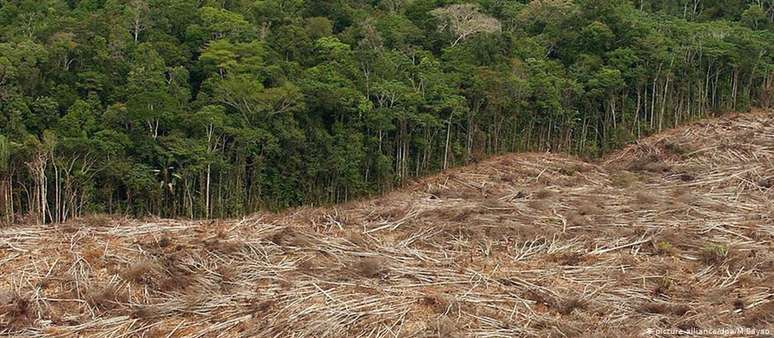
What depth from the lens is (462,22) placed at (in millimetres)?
17125

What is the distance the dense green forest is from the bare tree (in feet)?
0.16

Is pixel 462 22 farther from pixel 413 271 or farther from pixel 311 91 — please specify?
pixel 413 271

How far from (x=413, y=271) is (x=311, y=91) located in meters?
7.02

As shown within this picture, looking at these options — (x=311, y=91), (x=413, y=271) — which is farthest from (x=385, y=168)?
(x=413, y=271)

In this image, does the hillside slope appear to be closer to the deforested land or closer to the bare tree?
the deforested land

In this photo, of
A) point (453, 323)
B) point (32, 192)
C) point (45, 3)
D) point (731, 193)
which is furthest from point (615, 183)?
point (45, 3)

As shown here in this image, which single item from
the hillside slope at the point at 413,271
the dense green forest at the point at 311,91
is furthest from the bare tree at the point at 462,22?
the hillside slope at the point at 413,271

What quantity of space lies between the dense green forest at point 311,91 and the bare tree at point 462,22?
0.05m

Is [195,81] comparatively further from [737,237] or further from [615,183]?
[737,237]

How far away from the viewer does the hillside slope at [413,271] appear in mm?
5312

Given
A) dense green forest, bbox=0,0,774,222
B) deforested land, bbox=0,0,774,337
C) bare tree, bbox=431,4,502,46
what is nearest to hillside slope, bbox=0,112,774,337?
deforested land, bbox=0,0,774,337

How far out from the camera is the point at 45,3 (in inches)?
606

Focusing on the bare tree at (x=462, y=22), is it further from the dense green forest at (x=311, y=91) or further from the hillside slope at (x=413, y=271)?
the hillside slope at (x=413, y=271)

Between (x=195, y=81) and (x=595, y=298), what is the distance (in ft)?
34.2
